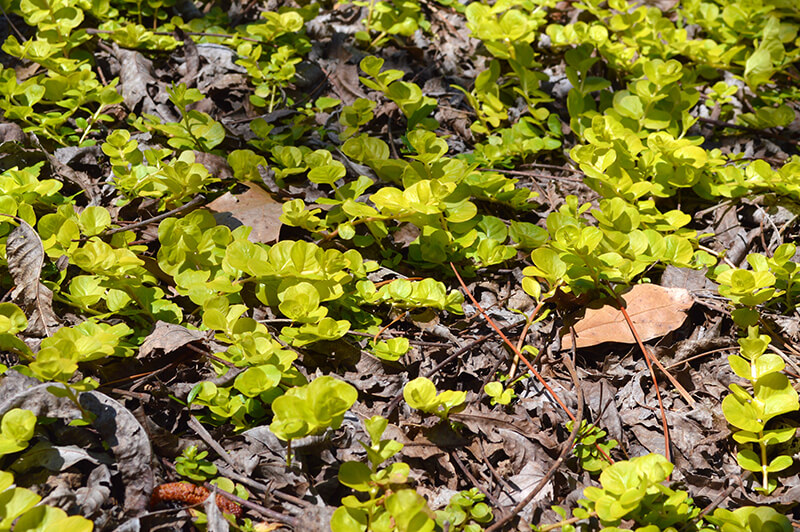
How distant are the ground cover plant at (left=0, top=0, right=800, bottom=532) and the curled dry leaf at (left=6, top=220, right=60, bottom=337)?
0.5 inches

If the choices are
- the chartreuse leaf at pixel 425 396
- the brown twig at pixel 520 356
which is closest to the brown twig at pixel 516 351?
the brown twig at pixel 520 356

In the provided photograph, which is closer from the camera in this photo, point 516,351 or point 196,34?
point 516,351

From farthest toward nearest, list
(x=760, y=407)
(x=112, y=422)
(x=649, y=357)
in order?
(x=649, y=357), (x=760, y=407), (x=112, y=422)

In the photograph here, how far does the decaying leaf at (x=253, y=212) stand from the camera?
2592 mm

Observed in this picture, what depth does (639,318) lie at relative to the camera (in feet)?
7.95

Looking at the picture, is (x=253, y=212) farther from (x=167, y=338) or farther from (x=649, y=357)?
(x=649, y=357)

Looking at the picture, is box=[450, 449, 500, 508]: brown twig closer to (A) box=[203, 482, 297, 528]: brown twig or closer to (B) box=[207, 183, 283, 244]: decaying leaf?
(A) box=[203, 482, 297, 528]: brown twig

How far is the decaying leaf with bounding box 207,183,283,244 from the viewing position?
259 centimetres

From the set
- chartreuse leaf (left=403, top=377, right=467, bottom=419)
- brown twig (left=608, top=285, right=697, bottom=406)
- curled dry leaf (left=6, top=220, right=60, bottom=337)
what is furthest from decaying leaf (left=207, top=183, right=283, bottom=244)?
brown twig (left=608, top=285, right=697, bottom=406)

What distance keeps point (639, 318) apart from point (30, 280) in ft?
7.00

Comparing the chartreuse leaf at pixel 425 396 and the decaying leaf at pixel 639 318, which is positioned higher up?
the chartreuse leaf at pixel 425 396

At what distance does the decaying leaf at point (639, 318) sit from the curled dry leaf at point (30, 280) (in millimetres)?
1765

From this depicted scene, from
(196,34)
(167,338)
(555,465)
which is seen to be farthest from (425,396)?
(196,34)

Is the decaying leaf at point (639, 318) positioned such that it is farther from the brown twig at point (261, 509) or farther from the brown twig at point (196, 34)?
the brown twig at point (196, 34)
